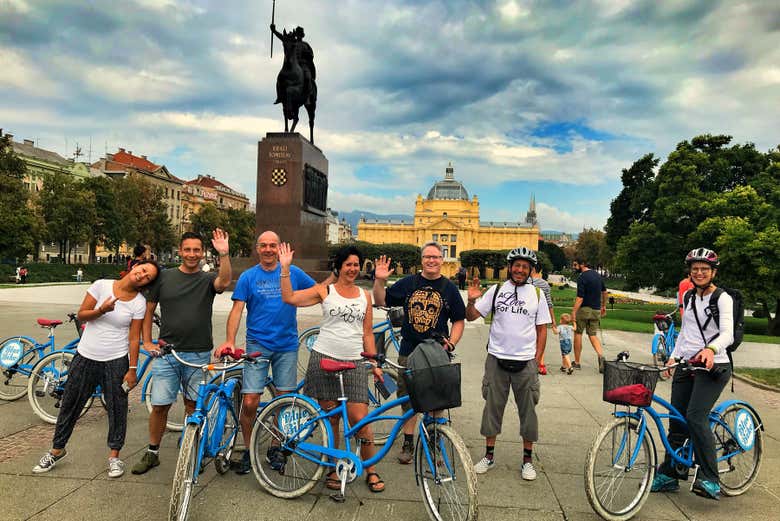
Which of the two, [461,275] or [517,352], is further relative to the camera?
[461,275]

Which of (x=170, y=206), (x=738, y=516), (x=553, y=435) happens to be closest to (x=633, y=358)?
(x=553, y=435)

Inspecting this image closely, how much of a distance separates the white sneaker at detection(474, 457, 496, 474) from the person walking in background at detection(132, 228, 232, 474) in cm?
254

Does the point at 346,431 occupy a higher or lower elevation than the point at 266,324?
lower

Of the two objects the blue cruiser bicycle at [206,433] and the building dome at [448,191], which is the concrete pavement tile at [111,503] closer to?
the blue cruiser bicycle at [206,433]

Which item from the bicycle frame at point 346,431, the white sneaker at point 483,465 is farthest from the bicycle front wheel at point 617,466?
the bicycle frame at point 346,431

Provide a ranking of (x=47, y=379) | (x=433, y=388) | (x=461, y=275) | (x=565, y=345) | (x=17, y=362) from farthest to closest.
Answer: (x=461, y=275) → (x=565, y=345) → (x=17, y=362) → (x=47, y=379) → (x=433, y=388)

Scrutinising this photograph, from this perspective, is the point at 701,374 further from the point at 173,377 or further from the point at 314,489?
the point at 173,377

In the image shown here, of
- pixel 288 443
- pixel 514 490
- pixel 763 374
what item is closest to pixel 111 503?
pixel 288 443

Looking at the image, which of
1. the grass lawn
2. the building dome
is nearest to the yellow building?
the building dome

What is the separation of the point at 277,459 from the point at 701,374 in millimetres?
3434

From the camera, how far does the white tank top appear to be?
4.30 meters

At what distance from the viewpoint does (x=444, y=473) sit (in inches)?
146

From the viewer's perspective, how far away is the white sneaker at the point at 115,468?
441 centimetres

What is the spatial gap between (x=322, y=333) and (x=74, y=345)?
3.70 metres
